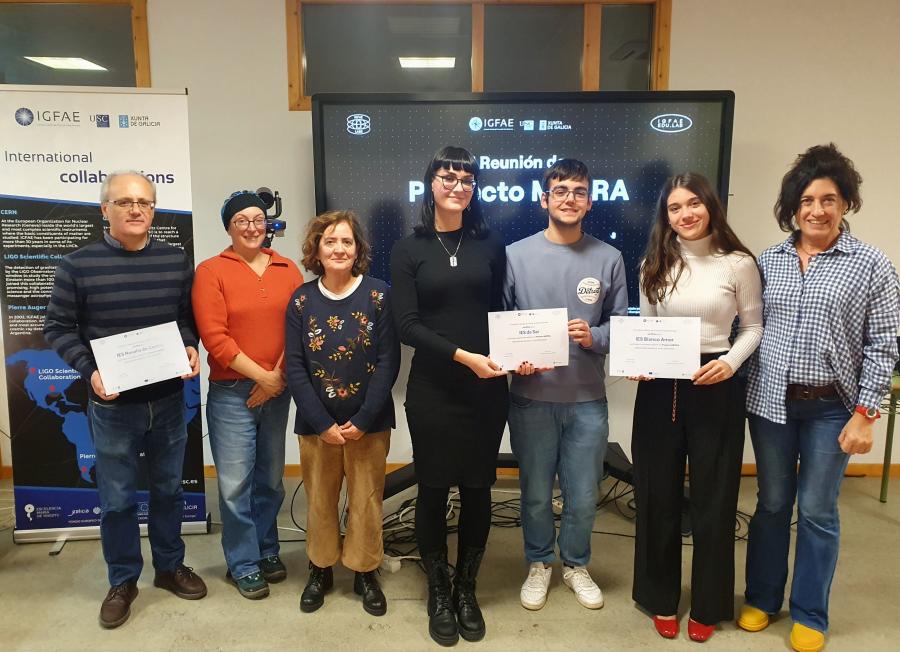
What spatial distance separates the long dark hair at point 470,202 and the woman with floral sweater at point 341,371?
253 mm

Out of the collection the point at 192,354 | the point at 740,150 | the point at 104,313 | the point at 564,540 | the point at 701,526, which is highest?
the point at 740,150

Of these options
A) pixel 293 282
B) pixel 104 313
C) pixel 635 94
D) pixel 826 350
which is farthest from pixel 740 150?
pixel 104 313

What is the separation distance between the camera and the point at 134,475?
6.86 ft

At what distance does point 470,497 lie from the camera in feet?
6.59

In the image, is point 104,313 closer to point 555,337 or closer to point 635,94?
point 555,337

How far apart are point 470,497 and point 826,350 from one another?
121 cm

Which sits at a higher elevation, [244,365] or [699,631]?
[244,365]

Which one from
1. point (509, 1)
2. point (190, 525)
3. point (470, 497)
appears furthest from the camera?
point (509, 1)

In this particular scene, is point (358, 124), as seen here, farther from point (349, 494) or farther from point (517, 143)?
point (349, 494)

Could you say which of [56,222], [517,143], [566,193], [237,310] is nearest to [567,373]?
[566,193]

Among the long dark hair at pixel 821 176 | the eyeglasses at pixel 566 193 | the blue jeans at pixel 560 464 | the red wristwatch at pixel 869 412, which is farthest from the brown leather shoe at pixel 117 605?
the long dark hair at pixel 821 176

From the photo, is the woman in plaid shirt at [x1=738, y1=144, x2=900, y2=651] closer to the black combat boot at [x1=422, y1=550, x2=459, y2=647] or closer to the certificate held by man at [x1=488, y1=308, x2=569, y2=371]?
the certificate held by man at [x1=488, y1=308, x2=569, y2=371]

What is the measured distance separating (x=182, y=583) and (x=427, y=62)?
9.29 ft

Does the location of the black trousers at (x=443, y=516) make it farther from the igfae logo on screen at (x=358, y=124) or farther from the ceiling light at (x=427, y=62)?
the ceiling light at (x=427, y=62)
